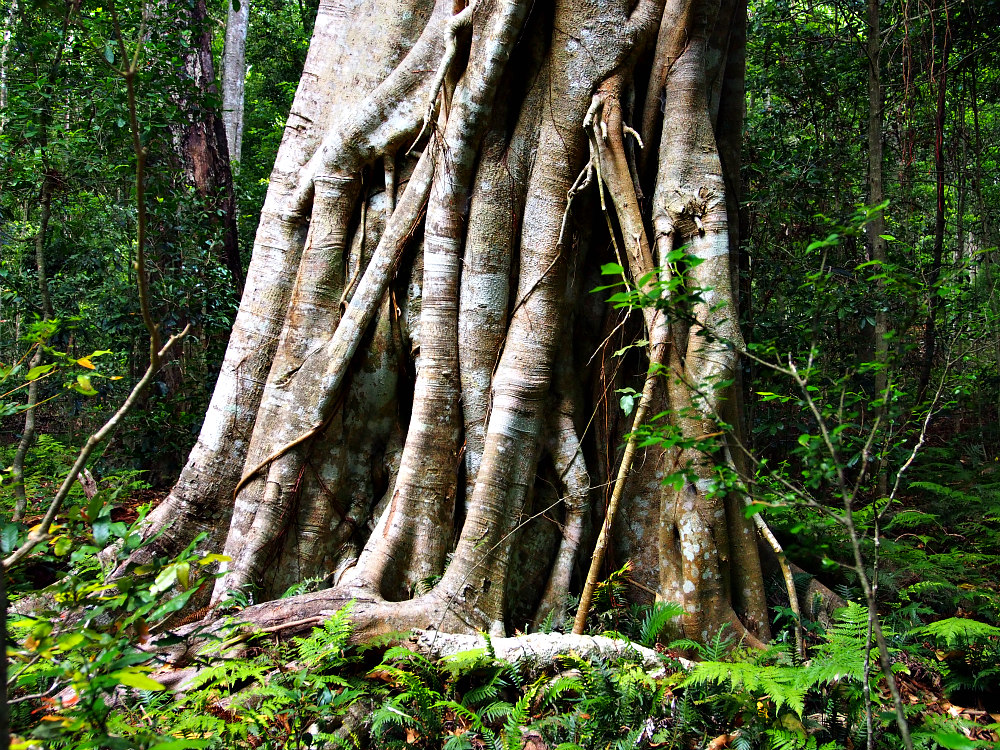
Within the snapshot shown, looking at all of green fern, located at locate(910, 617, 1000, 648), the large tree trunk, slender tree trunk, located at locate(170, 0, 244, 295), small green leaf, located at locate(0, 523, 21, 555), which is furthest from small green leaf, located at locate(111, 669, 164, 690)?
slender tree trunk, located at locate(170, 0, 244, 295)

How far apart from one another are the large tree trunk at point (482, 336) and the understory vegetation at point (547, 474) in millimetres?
35

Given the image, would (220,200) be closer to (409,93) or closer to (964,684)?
(409,93)

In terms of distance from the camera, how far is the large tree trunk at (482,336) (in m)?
3.78

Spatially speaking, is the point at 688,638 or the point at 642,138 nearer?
the point at 688,638

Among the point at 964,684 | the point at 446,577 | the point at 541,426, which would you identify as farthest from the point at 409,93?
the point at 964,684

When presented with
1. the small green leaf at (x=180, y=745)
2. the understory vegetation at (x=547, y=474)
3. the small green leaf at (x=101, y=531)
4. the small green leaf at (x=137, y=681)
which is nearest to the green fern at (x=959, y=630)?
the understory vegetation at (x=547, y=474)

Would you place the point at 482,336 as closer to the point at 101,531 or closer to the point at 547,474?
the point at 547,474

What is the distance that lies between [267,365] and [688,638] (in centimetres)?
312

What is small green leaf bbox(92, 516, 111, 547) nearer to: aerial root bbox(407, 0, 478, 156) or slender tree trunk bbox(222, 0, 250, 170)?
aerial root bbox(407, 0, 478, 156)

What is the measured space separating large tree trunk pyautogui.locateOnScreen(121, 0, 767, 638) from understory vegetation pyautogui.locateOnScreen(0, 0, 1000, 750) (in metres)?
0.04

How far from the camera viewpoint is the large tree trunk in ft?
12.4

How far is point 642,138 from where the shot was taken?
Result: 427 centimetres

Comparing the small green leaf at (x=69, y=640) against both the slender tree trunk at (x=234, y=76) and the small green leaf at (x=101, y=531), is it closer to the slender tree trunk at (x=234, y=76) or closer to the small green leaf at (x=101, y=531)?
the small green leaf at (x=101, y=531)

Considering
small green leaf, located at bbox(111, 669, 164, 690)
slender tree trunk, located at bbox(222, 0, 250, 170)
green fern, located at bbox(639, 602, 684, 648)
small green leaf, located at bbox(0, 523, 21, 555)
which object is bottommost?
green fern, located at bbox(639, 602, 684, 648)
